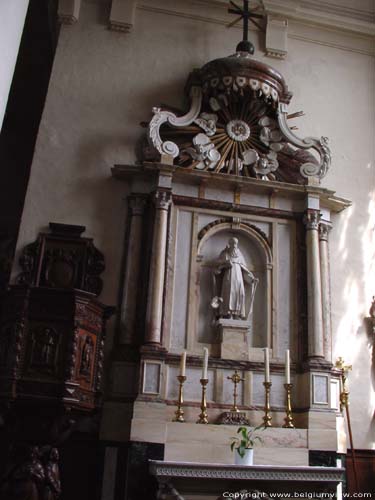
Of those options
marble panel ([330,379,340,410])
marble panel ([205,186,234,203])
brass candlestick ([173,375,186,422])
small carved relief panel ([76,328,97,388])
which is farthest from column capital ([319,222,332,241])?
small carved relief panel ([76,328,97,388])

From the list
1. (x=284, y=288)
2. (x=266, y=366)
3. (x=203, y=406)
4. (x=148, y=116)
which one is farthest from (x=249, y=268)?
(x=148, y=116)

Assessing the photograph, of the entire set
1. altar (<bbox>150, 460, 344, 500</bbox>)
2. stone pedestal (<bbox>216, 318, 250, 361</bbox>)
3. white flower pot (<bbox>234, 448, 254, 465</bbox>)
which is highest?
stone pedestal (<bbox>216, 318, 250, 361</bbox>)

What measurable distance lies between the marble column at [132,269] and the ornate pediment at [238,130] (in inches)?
24.7

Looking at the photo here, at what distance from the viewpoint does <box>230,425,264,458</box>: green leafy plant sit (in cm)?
517

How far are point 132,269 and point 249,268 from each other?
1.34m

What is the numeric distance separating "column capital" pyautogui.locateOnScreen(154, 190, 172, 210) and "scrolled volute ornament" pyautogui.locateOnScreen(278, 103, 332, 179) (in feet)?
5.38

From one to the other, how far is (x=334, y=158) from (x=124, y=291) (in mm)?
3202

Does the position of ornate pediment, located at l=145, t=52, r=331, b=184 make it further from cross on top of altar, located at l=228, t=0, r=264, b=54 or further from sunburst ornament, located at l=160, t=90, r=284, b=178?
cross on top of altar, located at l=228, t=0, r=264, b=54

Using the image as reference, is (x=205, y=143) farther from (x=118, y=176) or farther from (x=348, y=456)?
(x=348, y=456)

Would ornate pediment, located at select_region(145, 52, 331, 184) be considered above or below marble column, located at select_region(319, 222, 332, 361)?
above

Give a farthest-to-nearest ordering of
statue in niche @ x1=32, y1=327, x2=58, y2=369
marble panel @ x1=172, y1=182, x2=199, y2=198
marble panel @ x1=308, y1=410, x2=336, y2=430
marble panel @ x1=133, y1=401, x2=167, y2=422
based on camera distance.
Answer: marble panel @ x1=172, y1=182, x2=199, y2=198, marble panel @ x1=308, y1=410, x2=336, y2=430, marble panel @ x1=133, y1=401, x2=167, y2=422, statue in niche @ x1=32, y1=327, x2=58, y2=369

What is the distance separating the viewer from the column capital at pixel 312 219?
21.9ft

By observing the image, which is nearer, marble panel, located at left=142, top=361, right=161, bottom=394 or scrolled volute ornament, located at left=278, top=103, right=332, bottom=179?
marble panel, located at left=142, top=361, right=161, bottom=394

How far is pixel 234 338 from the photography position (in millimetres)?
6203
